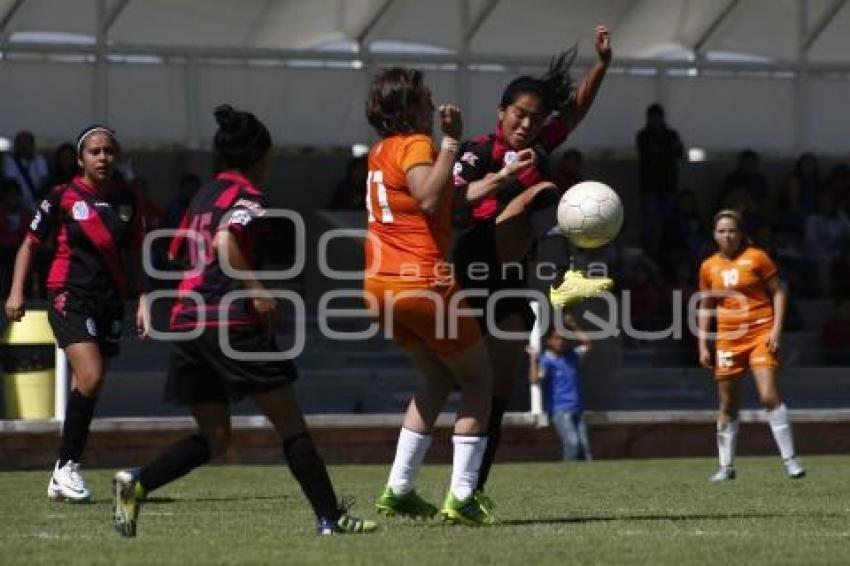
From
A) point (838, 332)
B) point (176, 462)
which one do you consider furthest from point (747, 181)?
point (176, 462)

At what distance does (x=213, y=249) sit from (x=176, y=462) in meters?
1.03

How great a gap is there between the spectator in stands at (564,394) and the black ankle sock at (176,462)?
10057mm

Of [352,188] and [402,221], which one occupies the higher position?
[352,188]

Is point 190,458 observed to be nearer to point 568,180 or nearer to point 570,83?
point 570,83

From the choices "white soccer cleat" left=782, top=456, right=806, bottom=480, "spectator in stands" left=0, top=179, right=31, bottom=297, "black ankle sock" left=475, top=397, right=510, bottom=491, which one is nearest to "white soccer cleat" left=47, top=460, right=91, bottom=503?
"black ankle sock" left=475, top=397, right=510, bottom=491

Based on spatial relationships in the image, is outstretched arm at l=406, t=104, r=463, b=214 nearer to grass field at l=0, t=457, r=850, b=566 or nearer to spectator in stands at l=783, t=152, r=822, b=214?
grass field at l=0, t=457, r=850, b=566

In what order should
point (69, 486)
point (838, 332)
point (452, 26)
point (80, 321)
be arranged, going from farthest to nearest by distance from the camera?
point (452, 26)
point (838, 332)
point (80, 321)
point (69, 486)

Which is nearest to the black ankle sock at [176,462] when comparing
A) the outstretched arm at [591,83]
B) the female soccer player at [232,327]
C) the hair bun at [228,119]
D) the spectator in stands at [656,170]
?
the female soccer player at [232,327]

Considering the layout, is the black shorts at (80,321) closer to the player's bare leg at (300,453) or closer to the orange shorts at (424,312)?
the orange shorts at (424,312)

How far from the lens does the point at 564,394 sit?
19.1m

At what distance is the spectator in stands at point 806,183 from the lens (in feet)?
81.6

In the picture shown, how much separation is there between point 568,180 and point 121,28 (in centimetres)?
593

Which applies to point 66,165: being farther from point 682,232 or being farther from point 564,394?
point 682,232

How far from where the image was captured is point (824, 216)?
2480cm
